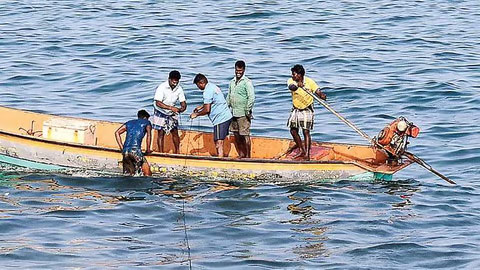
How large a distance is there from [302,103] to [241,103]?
3.55ft

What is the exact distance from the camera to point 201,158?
18797 mm

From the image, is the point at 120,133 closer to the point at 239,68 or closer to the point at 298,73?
the point at 239,68

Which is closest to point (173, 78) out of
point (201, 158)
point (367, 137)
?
point (201, 158)

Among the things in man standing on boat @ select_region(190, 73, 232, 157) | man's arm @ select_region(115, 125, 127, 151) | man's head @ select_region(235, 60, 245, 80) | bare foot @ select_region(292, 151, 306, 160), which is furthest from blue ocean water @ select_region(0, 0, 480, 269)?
man's head @ select_region(235, 60, 245, 80)

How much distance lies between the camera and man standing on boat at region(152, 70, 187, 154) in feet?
62.3

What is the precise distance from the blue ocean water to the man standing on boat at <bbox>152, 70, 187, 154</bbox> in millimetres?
982

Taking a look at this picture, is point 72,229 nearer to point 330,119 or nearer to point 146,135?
point 146,135

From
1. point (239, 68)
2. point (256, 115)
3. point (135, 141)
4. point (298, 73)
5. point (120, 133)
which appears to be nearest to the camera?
point (298, 73)

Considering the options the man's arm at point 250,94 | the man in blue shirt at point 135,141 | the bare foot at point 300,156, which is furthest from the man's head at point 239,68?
the bare foot at point 300,156

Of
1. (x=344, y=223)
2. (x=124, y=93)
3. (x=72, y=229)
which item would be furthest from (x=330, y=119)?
(x=72, y=229)

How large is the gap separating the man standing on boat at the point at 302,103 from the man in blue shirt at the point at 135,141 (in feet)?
8.39

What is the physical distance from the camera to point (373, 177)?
61.8 ft

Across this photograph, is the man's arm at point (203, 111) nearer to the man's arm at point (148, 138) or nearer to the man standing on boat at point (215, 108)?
the man standing on boat at point (215, 108)

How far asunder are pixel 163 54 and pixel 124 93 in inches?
222
